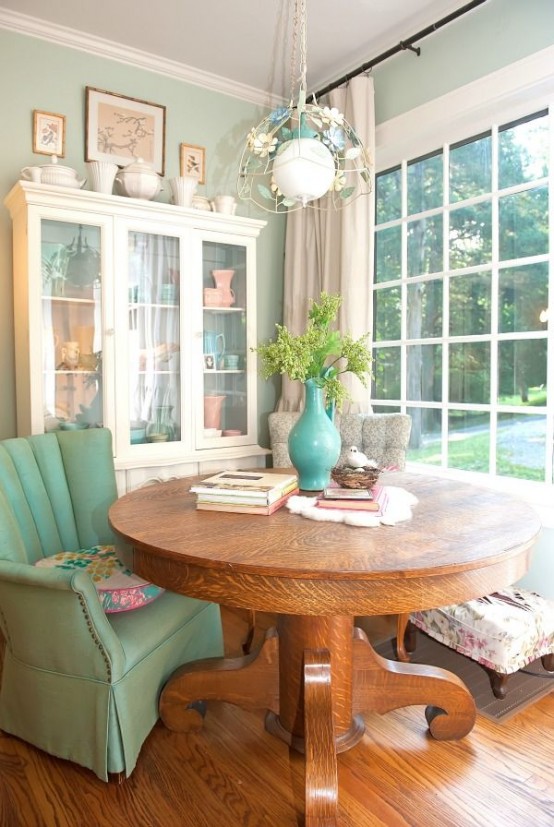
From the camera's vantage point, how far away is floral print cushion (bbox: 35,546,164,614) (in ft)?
5.31

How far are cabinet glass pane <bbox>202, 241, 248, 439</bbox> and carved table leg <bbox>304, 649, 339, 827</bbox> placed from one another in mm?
1649

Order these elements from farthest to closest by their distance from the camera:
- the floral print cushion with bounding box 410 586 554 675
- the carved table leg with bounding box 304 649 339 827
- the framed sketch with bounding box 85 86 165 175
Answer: the framed sketch with bounding box 85 86 165 175 → the floral print cushion with bounding box 410 586 554 675 → the carved table leg with bounding box 304 649 339 827

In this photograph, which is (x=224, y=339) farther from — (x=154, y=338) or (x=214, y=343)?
(x=154, y=338)

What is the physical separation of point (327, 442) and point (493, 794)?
3.23 ft

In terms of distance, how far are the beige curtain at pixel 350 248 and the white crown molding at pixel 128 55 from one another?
496 mm

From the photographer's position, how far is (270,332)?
347cm

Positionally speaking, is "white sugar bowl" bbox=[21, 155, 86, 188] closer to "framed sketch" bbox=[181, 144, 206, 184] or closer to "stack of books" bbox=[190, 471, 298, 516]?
"framed sketch" bbox=[181, 144, 206, 184]

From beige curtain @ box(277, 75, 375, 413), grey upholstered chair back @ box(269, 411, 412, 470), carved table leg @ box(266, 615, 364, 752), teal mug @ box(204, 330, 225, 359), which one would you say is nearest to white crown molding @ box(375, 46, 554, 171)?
beige curtain @ box(277, 75, 375, 413)

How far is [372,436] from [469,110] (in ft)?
4.78

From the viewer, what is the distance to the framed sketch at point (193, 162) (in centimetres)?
309

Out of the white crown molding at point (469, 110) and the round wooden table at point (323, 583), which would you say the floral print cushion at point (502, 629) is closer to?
the round wooden table at point (323, 583)

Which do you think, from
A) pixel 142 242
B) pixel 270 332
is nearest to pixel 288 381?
pixel 270 332

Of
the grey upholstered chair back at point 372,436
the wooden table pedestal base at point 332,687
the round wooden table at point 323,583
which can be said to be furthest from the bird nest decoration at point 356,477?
the grey upholstered chair back at point 372,436

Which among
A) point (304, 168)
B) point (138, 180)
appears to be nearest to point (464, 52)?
point (304, 168)
